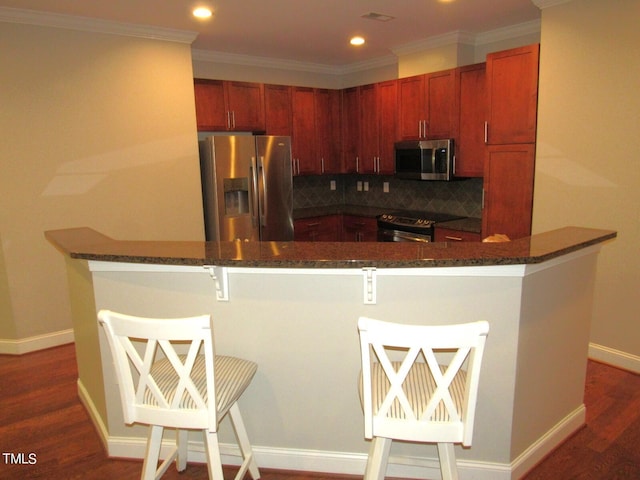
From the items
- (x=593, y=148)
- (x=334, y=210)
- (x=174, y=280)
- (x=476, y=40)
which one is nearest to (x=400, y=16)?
(x=476, y=40)

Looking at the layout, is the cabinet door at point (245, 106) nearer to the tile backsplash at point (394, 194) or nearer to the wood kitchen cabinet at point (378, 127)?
the tile backsplash at point (394, 194)

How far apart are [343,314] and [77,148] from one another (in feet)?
9.39

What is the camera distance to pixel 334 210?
18.8 feet

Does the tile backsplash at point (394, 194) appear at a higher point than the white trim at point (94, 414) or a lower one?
higher

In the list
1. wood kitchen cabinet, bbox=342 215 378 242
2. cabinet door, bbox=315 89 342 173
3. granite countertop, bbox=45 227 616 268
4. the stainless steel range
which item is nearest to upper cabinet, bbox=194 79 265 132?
Result: cabinet door, bbox=315 89 342 173

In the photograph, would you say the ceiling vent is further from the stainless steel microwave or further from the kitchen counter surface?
the kitchen counter surface

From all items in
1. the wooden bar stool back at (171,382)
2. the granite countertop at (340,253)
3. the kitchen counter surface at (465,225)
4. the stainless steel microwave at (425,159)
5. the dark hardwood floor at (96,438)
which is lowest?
the dark hardwood floor at (96,438)

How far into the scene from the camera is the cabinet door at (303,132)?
5.39m

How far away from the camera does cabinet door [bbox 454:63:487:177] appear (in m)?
4.26

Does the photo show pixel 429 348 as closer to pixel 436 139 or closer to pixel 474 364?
pixel 474 364

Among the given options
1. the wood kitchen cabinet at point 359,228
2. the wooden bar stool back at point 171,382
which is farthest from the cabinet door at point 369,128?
the wooden bar stool back at point 171,382

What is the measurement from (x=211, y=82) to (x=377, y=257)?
3.47m

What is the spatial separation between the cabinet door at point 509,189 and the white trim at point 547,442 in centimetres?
158

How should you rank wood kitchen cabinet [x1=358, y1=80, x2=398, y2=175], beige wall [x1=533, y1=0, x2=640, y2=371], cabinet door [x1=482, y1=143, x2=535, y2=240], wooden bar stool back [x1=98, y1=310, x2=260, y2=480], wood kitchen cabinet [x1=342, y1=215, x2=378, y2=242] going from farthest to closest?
wood kitchen cabinet [x1=342, y1=215, x2=378, y2=242], wood kitchen cabinet [x1=358, y1=80, x2=398, y2=175], cabinet door [x1=482, y1=143, x2=535, y2=240], beige wall [x1=533, y1=0, x2=640, y2=371], wooden bar stool back [x1=98, y1=310, x2=260, y2=480]
